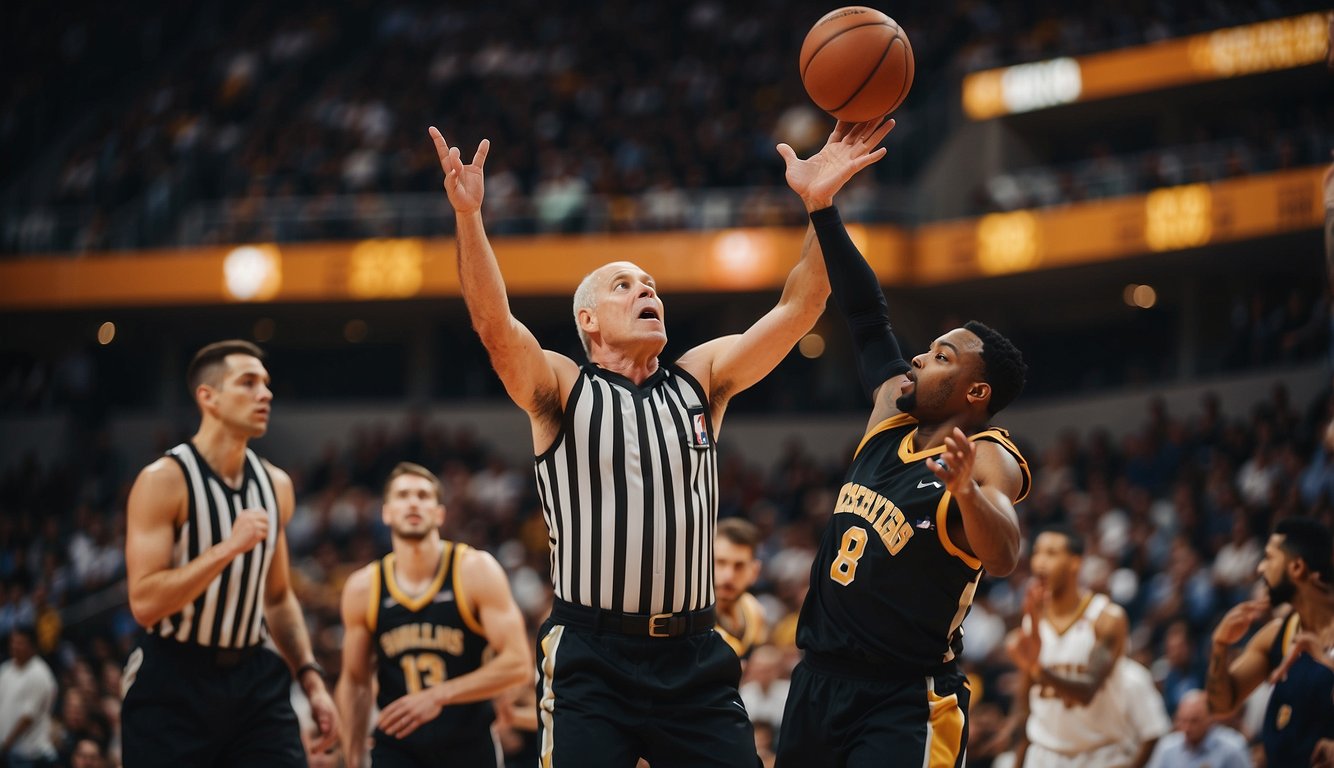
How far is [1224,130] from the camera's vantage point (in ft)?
73.0

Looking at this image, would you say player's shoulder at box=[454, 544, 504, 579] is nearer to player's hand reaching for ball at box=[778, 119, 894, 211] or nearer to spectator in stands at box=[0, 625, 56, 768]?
player's hand reaching for ball at box=[778, 119, 894, 211]

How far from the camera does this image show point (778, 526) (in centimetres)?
1923

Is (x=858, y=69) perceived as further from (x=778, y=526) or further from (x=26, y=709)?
(x=778, y=526)

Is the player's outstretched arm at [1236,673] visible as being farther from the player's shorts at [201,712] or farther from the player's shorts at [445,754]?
the player's shorts at [201,712]

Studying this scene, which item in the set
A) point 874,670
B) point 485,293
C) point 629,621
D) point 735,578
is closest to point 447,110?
point 735,578

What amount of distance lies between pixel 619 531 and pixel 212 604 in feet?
6.89

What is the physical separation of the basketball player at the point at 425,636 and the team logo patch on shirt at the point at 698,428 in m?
1.99

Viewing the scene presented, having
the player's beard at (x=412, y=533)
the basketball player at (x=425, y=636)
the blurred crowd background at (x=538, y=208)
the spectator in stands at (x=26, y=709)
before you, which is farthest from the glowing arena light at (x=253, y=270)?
the player's beard at (x=412, y=533)

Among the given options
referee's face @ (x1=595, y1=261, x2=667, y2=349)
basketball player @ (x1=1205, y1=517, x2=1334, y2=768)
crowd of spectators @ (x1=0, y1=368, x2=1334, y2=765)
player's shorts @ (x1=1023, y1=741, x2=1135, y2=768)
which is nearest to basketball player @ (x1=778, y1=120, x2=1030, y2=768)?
referee's face @ (x1=595, y1=261, x2=667, y2=349)

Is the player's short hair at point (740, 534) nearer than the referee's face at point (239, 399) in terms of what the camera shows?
No

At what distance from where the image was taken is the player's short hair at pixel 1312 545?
256 inches

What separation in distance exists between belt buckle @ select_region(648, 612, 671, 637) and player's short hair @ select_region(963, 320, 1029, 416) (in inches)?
53.7

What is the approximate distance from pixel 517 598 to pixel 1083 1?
13.3 meters

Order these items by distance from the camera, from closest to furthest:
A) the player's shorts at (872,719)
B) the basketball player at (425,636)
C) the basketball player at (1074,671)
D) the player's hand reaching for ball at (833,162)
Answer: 1. the player's shorts at (872,719)
2. the player's hand reaching for ball at (833,162)
3. the basketball player at (425,636)
4. the basketball player at (1074,671)
